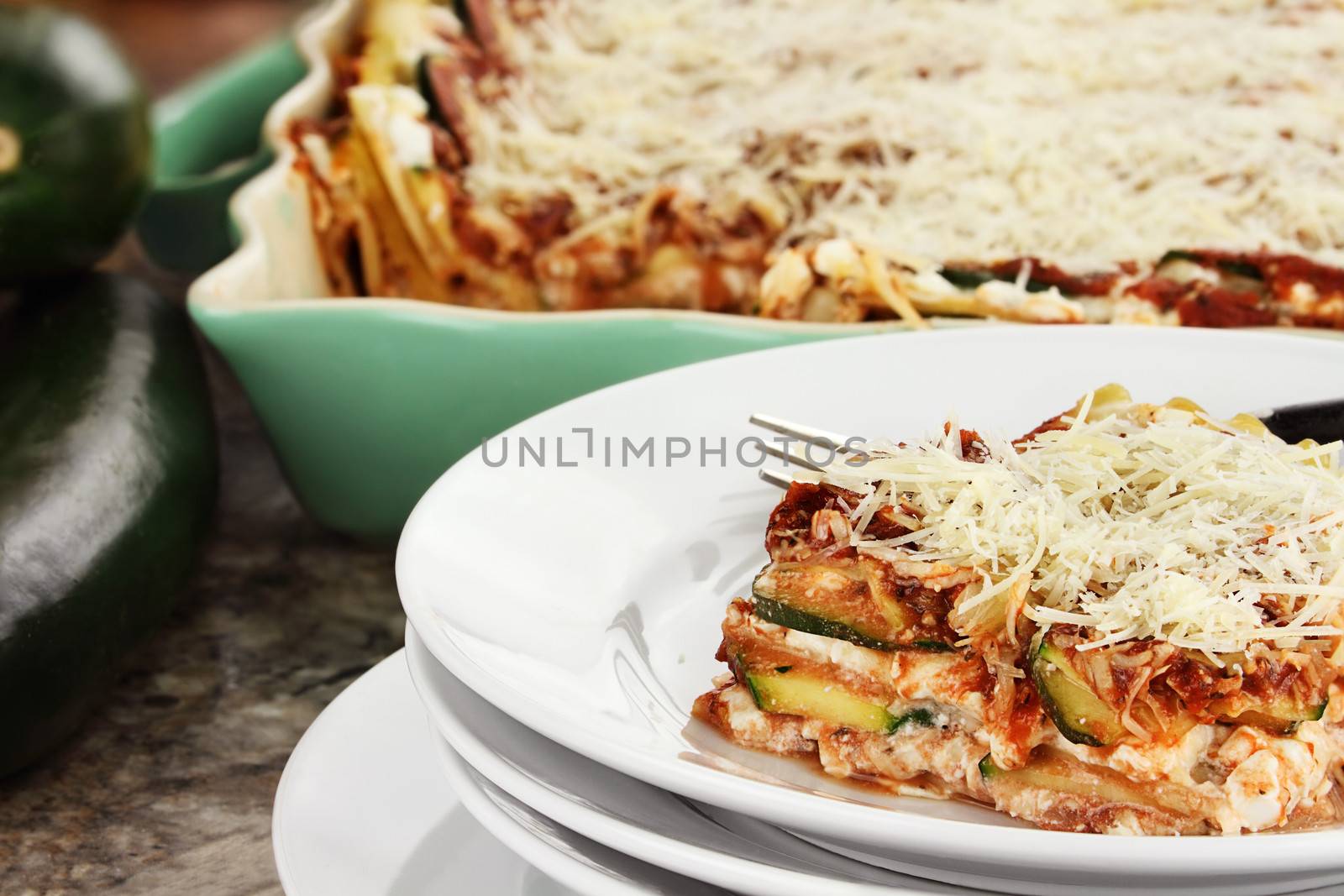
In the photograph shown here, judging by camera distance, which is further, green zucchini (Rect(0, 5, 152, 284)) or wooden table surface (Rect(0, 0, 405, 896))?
green zucchini (Rect(0, 5, 152, 284))

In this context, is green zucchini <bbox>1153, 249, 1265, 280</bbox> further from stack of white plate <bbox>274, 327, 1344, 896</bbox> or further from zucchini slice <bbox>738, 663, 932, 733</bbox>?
zucchini slice <bbox>738, 663, 932, 733</bbox>

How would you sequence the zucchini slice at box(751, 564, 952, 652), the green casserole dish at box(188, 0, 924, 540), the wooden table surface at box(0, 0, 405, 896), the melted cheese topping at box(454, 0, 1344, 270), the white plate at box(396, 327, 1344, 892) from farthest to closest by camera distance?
1. the melted cheese topping at box(454, 0, 1344, 270)
2. the green casserole dish at box(188, 0, 924, 540)
3. the wooden table surface at box(0, 0, 405, 896)
4. the zucchini slice at box(751, 564, 952, 652)
5. the white plate at box(396, 327, 1344, 892)

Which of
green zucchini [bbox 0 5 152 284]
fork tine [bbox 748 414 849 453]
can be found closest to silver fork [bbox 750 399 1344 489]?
fork tine [bbox 748 414 849 453]

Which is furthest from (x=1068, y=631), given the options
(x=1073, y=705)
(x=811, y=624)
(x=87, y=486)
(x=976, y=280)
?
(x=87, y=486)

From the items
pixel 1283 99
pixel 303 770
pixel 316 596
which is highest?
pixel 1283 99

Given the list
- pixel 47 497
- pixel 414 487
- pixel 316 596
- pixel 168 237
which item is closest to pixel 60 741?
pixel 47 497

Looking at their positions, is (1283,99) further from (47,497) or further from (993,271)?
(47,497)

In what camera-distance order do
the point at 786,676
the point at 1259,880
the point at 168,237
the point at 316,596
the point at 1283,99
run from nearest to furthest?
the point at 1259,880 → the point at 786,676 → the point at 316,596 → the point at 1283,99 → the point at 168,237

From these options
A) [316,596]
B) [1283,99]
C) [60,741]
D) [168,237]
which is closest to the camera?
[60,741]
